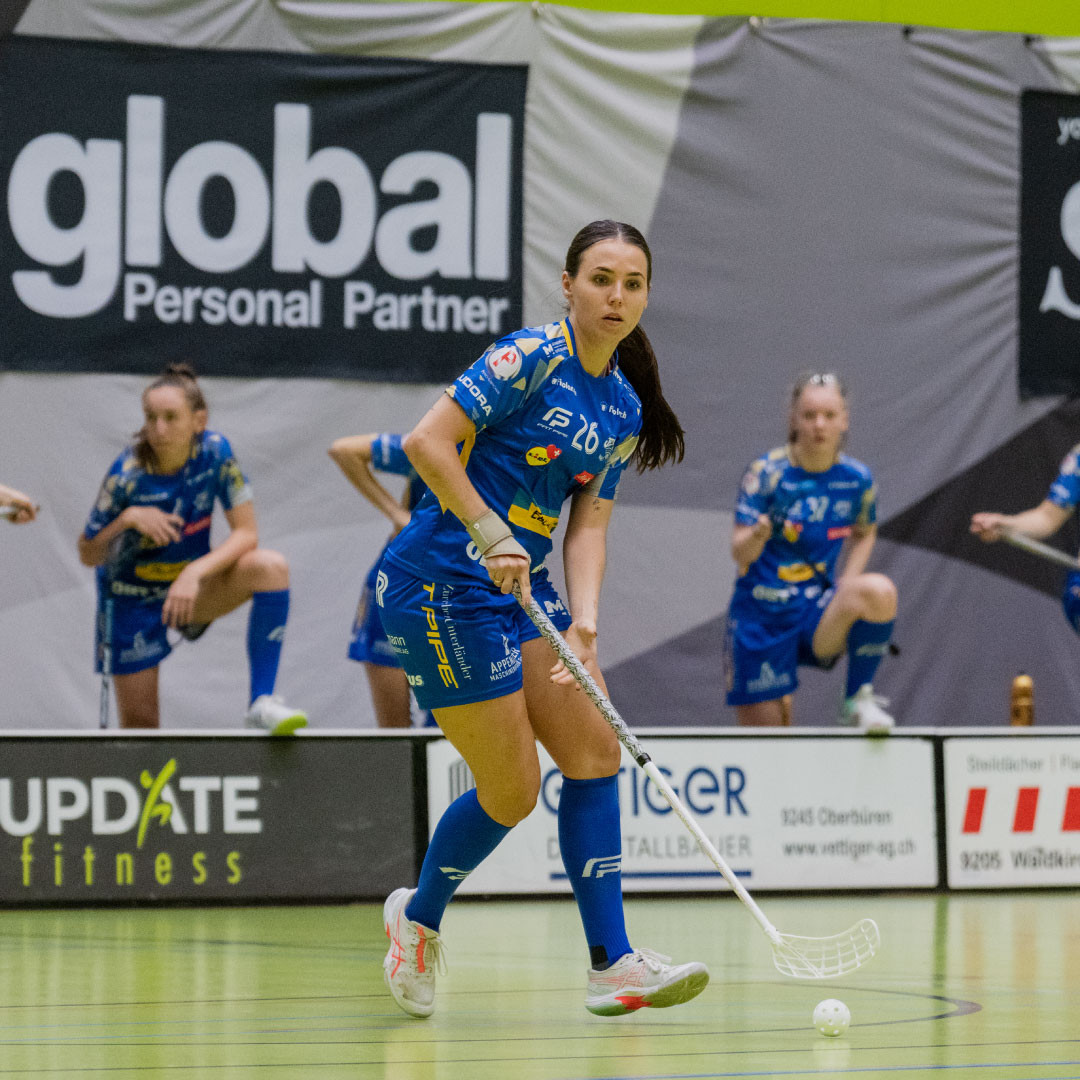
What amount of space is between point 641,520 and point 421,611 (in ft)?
17.7

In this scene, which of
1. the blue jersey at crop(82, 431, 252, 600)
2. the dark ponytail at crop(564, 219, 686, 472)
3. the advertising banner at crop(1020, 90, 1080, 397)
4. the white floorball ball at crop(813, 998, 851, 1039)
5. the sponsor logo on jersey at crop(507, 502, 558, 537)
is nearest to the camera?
the white floorball ball at crop(813, 998, 851, 1039)

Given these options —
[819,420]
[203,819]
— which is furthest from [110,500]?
[819,420]

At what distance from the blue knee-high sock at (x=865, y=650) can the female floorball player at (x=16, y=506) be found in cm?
338

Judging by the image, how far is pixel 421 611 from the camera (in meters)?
3.61

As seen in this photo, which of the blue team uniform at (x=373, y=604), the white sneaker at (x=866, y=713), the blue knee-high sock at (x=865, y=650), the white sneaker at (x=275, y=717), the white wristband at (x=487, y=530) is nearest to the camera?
the white wristband at (x=487, y=530)

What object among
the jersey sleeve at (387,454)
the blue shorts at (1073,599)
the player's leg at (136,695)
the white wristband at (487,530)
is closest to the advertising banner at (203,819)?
the player's leg at (136,695)

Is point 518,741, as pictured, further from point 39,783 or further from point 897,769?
point 897,769

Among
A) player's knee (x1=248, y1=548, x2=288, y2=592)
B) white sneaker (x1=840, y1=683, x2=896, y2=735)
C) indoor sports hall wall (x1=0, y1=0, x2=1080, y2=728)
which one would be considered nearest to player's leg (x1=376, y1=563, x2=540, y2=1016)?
player's knee (x1=248, y1=548, x2=288, y2=592)

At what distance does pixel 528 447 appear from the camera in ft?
Result: 11.9

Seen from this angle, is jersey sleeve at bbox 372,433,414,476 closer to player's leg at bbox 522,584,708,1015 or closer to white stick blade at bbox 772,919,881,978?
white stick blade at bbox 772,919,881,978

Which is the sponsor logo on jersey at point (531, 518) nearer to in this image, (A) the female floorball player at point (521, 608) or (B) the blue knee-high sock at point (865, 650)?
(A) the female floorball player at point (521, 608)

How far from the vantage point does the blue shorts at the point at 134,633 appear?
7.29 meters

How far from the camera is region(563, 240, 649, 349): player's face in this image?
11.8 ft

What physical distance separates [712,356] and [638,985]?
232 inches
